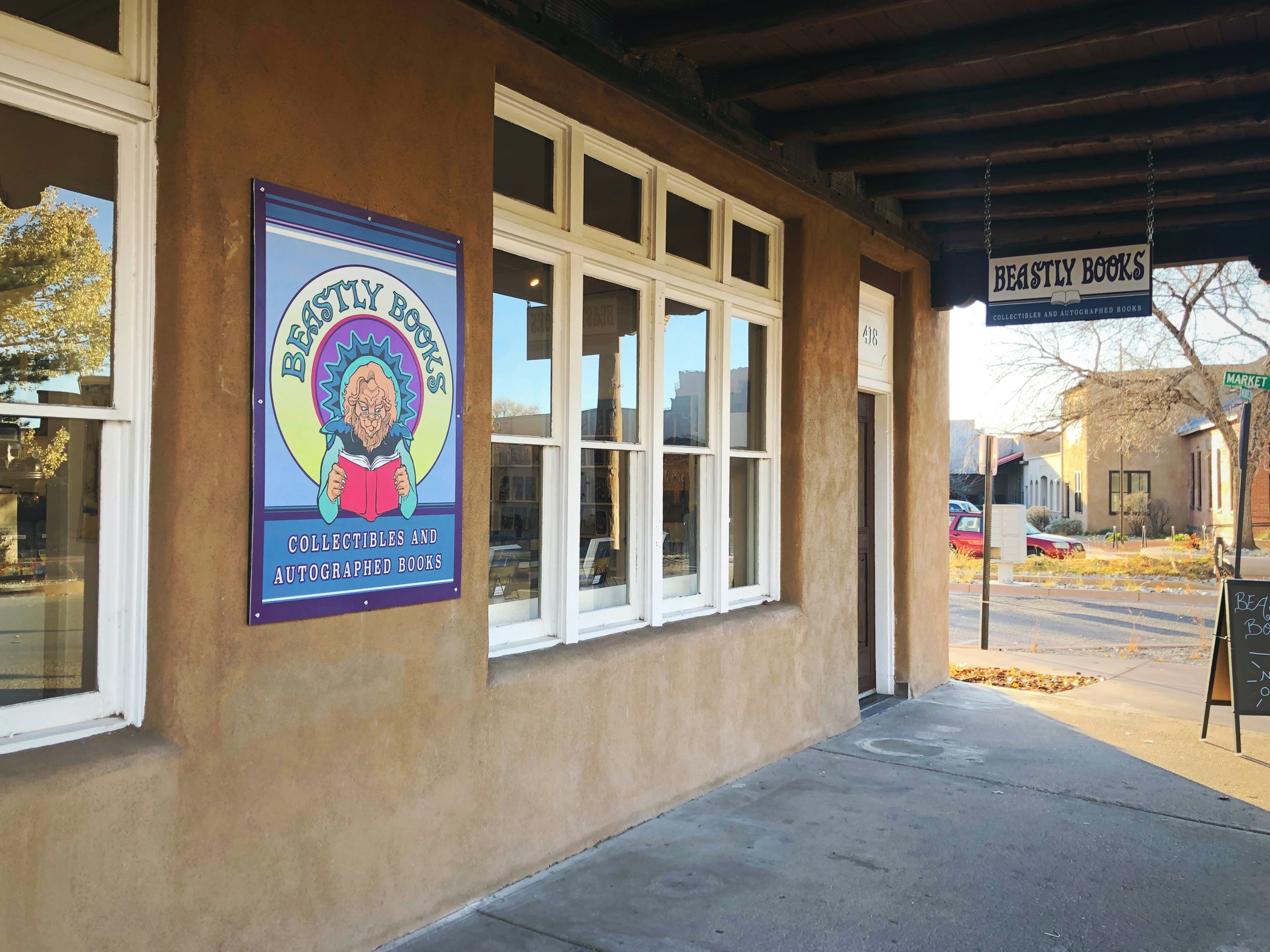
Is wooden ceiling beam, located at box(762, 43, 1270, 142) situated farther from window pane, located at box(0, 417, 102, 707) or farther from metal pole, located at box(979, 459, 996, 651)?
metal pole, located at box(979, 459, 996, 651)

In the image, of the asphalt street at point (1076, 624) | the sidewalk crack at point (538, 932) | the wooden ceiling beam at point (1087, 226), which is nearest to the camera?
the sidewalk crack at point (538, 932)

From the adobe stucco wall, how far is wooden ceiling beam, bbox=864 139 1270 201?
2815mm

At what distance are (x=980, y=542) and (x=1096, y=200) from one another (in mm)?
19254

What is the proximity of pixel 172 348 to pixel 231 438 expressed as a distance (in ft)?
1.04

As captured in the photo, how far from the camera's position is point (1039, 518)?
140 ft

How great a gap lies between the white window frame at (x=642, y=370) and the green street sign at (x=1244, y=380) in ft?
15.9

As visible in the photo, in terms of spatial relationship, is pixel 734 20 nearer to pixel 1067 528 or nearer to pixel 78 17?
pixel 78 17

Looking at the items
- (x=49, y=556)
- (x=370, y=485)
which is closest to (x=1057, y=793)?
(x=370, y=485)

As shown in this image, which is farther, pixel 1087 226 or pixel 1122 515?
pixel 1122 515

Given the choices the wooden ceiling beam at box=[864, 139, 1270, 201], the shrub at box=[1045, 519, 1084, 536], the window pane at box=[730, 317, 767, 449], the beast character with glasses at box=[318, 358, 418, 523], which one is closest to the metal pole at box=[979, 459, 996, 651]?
the wooden ceiling beam at box=[864, 139, 1270, 201]

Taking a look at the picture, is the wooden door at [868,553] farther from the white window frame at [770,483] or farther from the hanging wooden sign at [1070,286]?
the white window frame at [770,483]

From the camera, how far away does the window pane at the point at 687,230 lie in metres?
5.56

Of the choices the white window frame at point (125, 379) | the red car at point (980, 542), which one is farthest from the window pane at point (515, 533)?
the red car at point (980, 542)

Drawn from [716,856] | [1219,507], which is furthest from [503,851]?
[1219,507]
